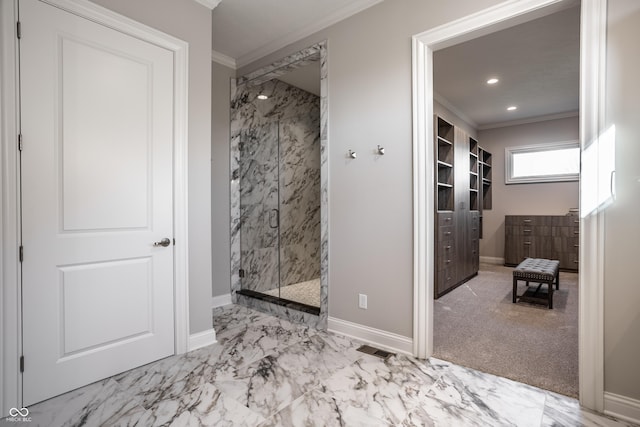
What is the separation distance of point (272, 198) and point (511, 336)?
284 cm

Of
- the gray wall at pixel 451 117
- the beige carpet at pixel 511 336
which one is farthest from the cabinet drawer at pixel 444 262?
the gray wall at pixel 451 117

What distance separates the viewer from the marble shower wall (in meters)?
4.02

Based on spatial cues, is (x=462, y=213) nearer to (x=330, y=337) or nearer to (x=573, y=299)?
(x=573, y=299)

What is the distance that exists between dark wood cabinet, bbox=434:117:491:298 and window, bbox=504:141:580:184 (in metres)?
1.90

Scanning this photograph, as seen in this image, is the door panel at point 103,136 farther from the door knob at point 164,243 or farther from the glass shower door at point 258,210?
the glass shower door at point 258,210

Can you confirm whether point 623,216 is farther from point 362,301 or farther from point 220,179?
point 220,179

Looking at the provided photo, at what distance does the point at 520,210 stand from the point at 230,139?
18.9 feet

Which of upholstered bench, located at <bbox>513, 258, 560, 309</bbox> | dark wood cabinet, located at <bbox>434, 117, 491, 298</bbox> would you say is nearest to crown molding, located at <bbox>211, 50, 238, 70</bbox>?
dark wood cabinet, located at <bbox>434, 117, 491, 298</bbox>

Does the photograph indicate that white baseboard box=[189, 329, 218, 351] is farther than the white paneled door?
Yes

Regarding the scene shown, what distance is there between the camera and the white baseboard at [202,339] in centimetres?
263

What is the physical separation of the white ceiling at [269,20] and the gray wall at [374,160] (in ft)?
0.32

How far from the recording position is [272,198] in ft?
13.4

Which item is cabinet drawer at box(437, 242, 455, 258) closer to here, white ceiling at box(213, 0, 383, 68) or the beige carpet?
the beige carpet

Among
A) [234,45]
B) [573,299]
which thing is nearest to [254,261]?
[234,45]
